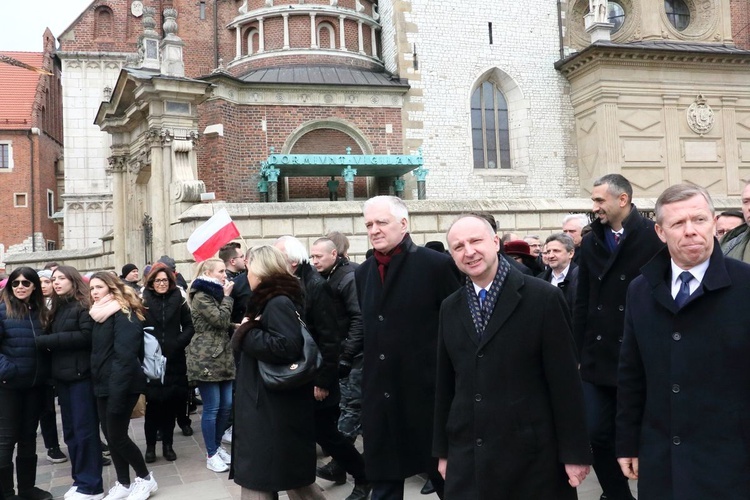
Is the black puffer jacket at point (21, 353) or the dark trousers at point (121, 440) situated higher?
the black puffer jacket at point (21, 353)

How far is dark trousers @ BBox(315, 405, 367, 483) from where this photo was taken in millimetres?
5367

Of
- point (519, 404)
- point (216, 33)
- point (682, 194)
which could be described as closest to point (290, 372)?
point (519, 404)

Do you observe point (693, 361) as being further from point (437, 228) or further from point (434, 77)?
point (434, 77)

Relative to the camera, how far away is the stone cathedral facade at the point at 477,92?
20531 mm

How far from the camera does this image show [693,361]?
275 centimetres

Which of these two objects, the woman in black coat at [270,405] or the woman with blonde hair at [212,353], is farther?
the woman with blonde hair at [212,353]

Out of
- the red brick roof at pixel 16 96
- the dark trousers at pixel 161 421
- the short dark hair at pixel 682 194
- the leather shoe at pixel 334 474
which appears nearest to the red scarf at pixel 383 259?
the short dark hair at pixel 682 194

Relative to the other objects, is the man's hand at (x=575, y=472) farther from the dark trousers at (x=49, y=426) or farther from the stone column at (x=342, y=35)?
the stone column at (x=342, y=35)

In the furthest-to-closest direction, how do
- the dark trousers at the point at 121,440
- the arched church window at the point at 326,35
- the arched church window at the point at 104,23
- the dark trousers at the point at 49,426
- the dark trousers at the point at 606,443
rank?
the arched church window at the point at 104,23
the arched church window at the point at 326,35
the dark trousers at the point at 49,426
the dark trousers at the point at 121,440
the dark trousers at the point at 606,443

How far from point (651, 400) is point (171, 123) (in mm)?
11935

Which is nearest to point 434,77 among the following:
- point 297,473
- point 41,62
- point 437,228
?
point 437,228

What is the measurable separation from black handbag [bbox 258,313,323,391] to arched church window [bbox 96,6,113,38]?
1046 inches

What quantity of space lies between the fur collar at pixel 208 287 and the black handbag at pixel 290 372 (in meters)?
2.68

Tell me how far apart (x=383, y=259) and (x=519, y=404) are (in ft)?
5.08
